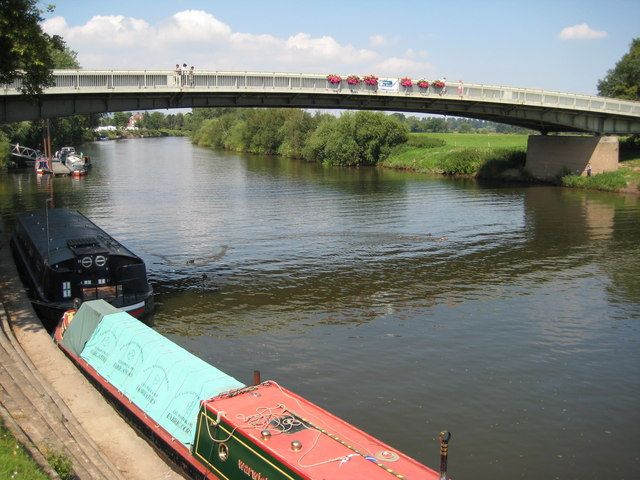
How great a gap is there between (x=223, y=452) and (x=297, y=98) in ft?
140

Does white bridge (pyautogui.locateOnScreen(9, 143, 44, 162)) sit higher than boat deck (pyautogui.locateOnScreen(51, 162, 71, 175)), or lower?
higher

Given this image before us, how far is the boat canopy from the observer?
48.5ft

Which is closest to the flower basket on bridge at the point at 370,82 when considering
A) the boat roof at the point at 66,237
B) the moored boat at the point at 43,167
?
the boat roof at the point at 66,237

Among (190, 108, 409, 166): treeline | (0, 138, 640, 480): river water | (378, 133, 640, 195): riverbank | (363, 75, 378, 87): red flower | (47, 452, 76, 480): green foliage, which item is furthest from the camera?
(190, 108, 409, 166): treeline

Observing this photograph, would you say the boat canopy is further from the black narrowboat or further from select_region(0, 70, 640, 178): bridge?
select_region(0, 70, 640, 178): bridge

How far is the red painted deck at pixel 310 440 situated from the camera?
11.1m

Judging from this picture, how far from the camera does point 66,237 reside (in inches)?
1113

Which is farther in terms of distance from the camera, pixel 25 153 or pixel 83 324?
pixel 25 153

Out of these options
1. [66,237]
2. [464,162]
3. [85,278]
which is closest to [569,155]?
[464,162]

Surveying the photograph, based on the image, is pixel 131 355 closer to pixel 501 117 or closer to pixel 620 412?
pixel 620 412

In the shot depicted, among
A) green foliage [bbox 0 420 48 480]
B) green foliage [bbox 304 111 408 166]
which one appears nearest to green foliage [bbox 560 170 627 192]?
green foliage [bbox 304 111 408 166]

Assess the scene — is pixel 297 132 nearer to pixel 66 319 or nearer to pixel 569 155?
pixel 569 155

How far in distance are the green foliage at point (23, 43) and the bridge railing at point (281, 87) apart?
237 inches

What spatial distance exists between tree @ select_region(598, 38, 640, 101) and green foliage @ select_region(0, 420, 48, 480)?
276 ft
